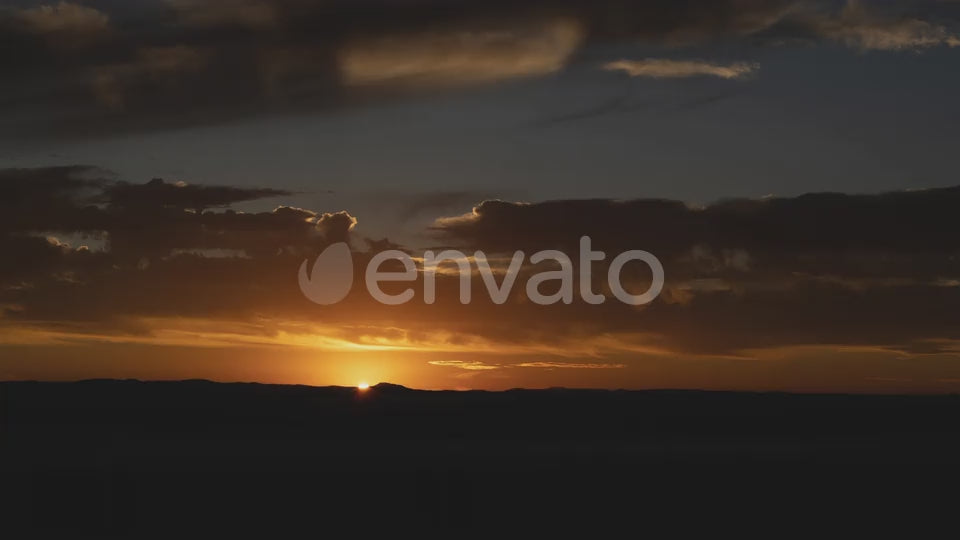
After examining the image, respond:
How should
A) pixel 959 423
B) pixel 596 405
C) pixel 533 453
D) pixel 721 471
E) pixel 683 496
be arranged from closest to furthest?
pixel 683 496 < pixel 721 471 < pixel 533 453 < pixel 959 423 < pixel 596 405

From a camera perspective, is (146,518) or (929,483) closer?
(146,518)

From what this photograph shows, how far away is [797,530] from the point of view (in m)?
27.4

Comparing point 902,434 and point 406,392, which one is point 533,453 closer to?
point 902,434

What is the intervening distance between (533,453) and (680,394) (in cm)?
3594

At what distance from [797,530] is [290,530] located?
1148cm

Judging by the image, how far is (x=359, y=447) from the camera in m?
47.4

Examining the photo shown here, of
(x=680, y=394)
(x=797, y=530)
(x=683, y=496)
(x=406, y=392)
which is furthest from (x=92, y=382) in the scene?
(x=797, y=530)

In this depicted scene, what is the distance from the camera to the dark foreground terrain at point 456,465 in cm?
2856

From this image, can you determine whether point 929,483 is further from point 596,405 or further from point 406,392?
point 406,392

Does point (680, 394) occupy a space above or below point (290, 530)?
above

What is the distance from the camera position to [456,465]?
38.5 metres

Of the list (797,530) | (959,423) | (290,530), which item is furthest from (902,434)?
(290,530)

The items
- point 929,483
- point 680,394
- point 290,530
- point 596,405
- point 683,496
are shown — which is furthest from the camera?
point 680,394

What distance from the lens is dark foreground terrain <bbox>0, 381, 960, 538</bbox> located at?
2856 cm
